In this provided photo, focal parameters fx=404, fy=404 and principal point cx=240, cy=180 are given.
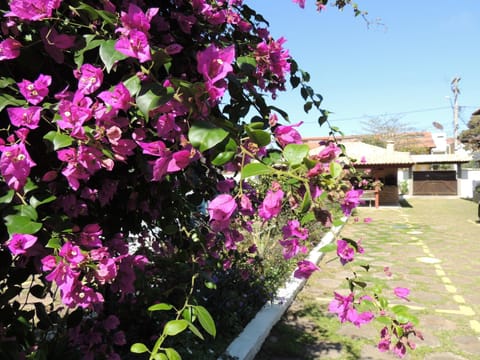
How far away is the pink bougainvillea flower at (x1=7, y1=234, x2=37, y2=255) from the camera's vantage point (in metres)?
0.84

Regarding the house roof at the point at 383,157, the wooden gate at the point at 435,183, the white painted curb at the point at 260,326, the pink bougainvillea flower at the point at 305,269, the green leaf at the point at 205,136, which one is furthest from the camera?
the wooden gate at the point at 435,183

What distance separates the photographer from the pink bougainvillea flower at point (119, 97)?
80 cm

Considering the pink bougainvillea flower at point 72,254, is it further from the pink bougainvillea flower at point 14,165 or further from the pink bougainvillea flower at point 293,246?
the pink bougainvillea flower at point 293,246

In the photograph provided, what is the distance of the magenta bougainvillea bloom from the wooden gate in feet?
92.8

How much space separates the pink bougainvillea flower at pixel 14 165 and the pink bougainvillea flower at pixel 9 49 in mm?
240

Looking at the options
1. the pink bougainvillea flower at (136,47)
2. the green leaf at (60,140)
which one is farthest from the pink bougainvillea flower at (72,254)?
the pink bougainvillea flower at (136,47)

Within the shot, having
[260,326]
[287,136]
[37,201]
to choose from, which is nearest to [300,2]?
[287,136]

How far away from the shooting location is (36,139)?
1.01 m

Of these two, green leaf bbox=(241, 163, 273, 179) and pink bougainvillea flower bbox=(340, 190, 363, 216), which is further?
pink bougainvillea flower bbox=(340, 190, 363, 216)

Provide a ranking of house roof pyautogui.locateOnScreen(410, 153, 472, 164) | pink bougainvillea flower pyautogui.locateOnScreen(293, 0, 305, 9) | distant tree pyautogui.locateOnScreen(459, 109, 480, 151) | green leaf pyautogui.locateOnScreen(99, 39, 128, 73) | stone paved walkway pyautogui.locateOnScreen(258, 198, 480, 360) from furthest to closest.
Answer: house roof pyautogui.locateOnScreen(410, 153, 472, 164) < distant tree pyautogui.locateOnScreen(459, 109, 480, 151) < stone paved walkway pyautogui.locateOnScreen(258, 198, 480, 360) < pink bougainvillea flower pyautogui.locateOnScreen(293, 0, 305, 9) < green leaf pyautogui.locateOnScreen(99, 39, 128, 73)

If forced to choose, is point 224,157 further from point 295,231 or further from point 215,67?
point 295,231

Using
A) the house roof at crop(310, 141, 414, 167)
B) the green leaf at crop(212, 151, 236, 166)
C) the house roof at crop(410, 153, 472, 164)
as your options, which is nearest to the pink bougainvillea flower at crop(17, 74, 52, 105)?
the green leaf at crop(212, 151, 236, 166)

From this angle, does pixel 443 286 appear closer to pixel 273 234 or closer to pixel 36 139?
pixel 273 234

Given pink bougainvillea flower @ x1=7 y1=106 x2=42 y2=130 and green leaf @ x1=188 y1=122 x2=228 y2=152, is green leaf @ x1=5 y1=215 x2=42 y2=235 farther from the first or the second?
green leaf @ x1=188 y1=122 x2=228 y2=152
